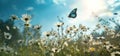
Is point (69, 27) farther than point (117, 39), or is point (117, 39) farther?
point (117, 39)

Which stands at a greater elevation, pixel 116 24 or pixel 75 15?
pixel 75 15

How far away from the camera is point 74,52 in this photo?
7352mm

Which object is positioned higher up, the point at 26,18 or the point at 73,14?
the point at 73,14

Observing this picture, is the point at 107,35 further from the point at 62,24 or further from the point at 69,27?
the point at 62,24

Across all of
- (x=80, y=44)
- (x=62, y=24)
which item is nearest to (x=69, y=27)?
(x=80, y=44)

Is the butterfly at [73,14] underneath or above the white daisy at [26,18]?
above

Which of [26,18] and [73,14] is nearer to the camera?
[73,14]

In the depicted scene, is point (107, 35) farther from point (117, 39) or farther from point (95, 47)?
point (95, 47)

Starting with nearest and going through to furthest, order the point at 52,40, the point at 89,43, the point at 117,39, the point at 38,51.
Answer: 1. the point at 38,51
2. the point at 52,40
3. the point at 89,43
4. the point at 117,39

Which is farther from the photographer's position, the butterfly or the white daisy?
the white daisy

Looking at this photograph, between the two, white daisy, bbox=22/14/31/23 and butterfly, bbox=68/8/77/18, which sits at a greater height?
butterfly, bbox=68/8/77/18

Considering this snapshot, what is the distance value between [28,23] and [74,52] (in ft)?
3.89

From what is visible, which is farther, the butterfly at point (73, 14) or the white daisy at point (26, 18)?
the white daisy at point (26, 18)

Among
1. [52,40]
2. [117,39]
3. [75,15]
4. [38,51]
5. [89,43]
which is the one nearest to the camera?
[75,15]
